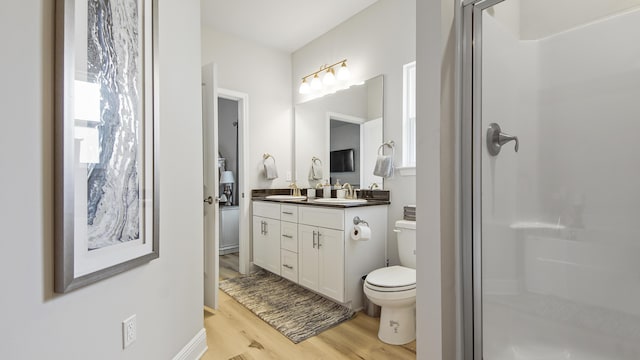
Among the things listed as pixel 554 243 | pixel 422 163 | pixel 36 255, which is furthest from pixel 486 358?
pixel 36 255

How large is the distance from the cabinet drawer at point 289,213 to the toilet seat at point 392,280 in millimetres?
971

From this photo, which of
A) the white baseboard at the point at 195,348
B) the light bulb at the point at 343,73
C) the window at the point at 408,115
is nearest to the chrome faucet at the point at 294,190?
the light bulb at the point at 343,73

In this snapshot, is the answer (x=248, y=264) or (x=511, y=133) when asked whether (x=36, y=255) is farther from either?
(x=248, y=264)

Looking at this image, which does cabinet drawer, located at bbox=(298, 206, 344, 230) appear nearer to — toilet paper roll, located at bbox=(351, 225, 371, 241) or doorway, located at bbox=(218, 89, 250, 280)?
toilet paper roll, located at bbox=(351, 225, 371, 241)

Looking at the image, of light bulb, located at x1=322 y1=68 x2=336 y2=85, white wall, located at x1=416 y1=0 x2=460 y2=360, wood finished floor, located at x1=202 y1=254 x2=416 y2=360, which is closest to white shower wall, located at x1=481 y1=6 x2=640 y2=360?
white wall, located at x1=416 y1=0 x2=460 y2=360

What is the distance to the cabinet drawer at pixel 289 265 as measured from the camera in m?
2.80

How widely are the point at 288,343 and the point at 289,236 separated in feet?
3.51

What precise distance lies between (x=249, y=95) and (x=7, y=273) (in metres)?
2.90

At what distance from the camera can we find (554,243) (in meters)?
1.48

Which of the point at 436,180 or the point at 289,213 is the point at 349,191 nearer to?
the point at 289,213

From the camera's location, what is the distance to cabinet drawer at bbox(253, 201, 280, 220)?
120 inches

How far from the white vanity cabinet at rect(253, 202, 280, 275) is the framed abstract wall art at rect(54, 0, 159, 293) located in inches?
66.4

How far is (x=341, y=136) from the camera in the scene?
10.1 ft

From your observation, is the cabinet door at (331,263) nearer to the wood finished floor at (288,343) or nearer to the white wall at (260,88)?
the wood finished floor at (288,343)
